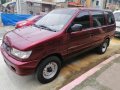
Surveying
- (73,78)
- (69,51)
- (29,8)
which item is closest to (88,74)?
(73,78)

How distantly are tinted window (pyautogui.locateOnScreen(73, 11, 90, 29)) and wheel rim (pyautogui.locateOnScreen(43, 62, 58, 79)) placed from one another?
1.34 metres

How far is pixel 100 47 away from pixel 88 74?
2236mm

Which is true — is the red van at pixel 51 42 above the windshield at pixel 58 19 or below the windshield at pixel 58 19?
below

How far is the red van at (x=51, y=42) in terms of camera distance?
3.48m

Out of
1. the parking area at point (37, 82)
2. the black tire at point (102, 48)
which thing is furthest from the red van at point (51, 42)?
the black tire at point (102, 48)

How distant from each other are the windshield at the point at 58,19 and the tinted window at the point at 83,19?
223 mm

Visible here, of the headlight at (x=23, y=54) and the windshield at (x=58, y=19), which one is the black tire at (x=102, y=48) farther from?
the headlight at (x=23, y=54)

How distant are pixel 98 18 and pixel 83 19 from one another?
40.4 inches

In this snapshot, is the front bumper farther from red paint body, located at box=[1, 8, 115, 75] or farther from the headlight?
the headlight

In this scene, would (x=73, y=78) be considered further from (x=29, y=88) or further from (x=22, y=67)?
(x=22, y=67)

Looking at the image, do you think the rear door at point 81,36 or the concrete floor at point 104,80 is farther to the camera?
the rear door at point 81,36

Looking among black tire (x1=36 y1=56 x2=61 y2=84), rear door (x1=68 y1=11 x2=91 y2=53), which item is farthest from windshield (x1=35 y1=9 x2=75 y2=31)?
black tire (x1=36 y1=56 x2=61 y2=84)

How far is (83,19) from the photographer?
4824 mm

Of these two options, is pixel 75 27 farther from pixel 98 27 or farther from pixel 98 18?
pixel 98 18
